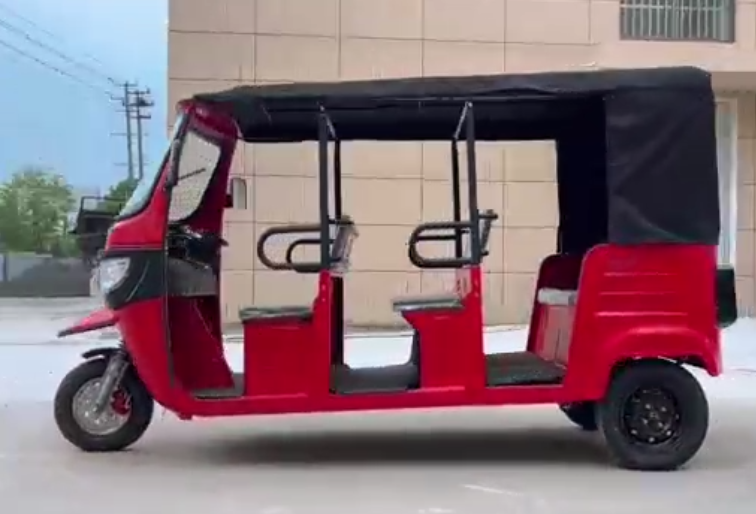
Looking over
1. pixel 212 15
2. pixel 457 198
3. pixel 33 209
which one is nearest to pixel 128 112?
pixel 33 209

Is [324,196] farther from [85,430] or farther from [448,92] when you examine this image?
[85,430]

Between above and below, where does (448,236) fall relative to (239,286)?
above

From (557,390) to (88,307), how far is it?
2616cm

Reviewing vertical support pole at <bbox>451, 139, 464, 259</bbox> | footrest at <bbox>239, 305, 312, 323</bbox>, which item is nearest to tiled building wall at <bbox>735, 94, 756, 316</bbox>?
vertical support pole at <bbox>451, 139, 464, 259</bbox>

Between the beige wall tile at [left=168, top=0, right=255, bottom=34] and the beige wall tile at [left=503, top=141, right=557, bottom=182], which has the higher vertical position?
the beige wall tile at [left=168, top=0, right=255, bottom=34]

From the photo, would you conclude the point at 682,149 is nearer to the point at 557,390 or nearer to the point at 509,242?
the point at 557,390

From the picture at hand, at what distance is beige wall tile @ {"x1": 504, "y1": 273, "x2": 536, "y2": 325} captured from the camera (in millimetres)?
18938

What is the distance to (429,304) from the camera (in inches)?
308

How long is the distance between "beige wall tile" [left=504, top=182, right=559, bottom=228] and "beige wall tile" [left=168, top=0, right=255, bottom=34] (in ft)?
14.5

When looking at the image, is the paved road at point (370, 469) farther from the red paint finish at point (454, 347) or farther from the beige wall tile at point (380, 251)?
the beige wall tile at point (380, 251)

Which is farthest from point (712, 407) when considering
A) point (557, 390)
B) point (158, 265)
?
point (158, 265)

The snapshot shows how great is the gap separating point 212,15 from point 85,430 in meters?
11.0

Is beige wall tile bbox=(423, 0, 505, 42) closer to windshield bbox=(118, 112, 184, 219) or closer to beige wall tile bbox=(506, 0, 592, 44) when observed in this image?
beige wall tile bbox=(506, 0, 592, 44)

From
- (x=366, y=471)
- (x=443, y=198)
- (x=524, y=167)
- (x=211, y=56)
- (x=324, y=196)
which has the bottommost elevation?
(x=366, y=471)
